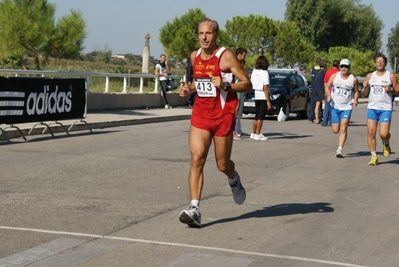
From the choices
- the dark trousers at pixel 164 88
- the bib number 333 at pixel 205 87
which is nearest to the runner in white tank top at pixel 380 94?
the bib number 333 at pixel 205 87

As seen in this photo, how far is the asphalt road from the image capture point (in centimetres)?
686

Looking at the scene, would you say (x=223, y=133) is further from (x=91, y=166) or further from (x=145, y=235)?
(x=91, y=166)

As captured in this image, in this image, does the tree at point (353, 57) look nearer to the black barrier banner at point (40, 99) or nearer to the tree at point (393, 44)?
the tree at point (393, 44)

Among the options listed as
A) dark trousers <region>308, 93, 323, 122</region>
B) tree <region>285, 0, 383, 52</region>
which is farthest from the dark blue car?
tree <region>285, 0, 383, 52</region>

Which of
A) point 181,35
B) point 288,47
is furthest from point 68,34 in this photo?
point 288,47

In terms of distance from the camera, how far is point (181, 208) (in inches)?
360

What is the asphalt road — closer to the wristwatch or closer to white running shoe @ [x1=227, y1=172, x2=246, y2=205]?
white running shoe @ [x1=227, y1=172, x2=246, y2=205]

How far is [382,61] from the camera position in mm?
13578

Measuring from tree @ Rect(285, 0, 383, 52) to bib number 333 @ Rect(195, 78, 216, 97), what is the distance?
77411 millimetres

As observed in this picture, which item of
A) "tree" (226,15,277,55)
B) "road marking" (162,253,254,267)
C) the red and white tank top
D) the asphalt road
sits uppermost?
"tree" (226,15,277,55)

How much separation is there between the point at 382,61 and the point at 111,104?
13.5 metres

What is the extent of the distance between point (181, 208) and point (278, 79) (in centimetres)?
1850

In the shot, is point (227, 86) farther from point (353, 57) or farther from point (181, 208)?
point (353, 57)

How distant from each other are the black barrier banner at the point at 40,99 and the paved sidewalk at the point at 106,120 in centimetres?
62
